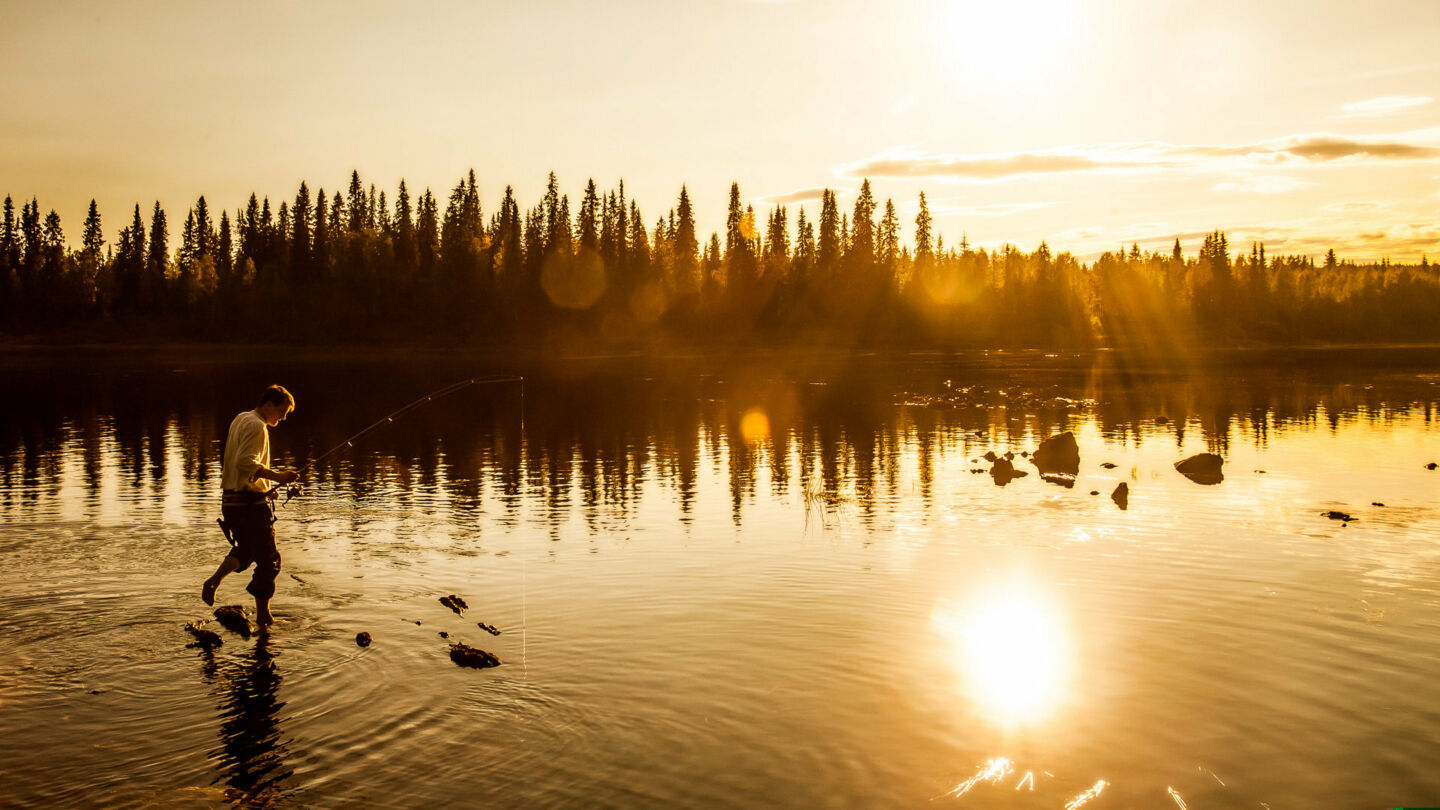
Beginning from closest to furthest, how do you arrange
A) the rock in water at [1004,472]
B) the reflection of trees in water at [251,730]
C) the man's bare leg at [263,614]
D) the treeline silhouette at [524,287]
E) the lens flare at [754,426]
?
the reflection of trees in water at [251,730], the man's bare leg at [263,614], the rock in water at [1004,472], the lens flare at [754,426], the treeline silhouette at [524,287]

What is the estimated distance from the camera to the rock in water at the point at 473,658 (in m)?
13.2

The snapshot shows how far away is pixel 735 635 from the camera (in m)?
15.1

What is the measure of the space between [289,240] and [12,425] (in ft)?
455

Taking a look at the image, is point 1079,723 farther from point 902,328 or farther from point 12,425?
point 902,328

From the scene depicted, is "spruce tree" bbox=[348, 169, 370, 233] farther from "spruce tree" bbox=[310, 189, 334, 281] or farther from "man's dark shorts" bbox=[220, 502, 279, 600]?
"man's dark shorts" bbox=[220, 502, 279, 600]

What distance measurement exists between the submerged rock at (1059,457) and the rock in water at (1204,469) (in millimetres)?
3253

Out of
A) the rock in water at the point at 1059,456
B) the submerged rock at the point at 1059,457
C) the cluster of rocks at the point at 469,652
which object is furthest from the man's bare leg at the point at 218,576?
the rock in water at the point at 1059,456

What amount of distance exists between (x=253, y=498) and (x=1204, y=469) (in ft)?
88.0

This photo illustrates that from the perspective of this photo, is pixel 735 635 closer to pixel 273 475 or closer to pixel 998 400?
pixel 273 475

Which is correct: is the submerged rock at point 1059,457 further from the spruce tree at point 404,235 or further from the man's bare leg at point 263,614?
the spruce tree at point 404,235

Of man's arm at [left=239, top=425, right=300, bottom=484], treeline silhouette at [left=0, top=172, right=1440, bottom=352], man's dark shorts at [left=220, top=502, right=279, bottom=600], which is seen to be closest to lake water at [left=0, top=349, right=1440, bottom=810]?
man's dark shorts at [left=220, top=502, right=279, bottom=600]

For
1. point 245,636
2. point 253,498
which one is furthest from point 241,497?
point 245,636

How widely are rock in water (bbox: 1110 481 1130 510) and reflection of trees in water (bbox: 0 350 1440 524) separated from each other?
15.7 feet

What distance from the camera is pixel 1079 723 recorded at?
11883 mm
